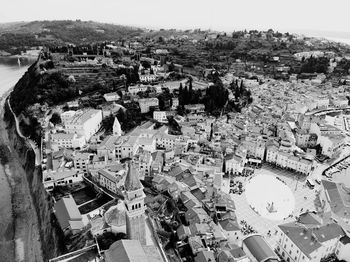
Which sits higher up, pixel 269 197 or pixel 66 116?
pixel 66 116

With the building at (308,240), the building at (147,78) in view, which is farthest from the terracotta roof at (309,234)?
the building at (147,78)

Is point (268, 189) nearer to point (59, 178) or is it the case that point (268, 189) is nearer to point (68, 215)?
point (68, 215)

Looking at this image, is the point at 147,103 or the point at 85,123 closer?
the point at 85,123

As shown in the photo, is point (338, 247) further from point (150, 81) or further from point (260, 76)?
point (260, 76)

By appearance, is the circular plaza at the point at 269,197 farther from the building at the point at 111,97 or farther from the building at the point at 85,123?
the building at the point at 111,97

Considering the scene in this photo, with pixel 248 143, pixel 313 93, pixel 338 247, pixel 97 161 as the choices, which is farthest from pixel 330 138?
pixel 97 161

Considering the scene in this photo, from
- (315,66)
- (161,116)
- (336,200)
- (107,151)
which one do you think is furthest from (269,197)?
(315,66)
